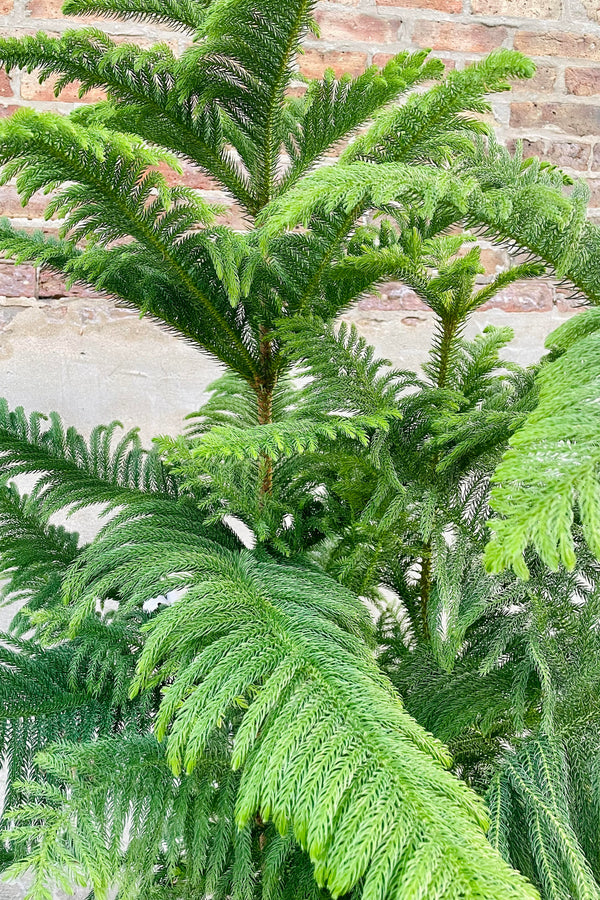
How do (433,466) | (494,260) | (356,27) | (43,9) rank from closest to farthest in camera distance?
(433,466) → (43,9) → (356,27) → (494,260)

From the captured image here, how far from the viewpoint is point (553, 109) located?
158cm

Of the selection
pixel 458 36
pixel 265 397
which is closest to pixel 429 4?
pixel 458 36

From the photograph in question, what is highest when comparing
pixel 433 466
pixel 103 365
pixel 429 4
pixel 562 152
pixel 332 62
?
pixel 429 4

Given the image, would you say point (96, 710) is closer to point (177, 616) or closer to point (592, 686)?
point (177, 616)

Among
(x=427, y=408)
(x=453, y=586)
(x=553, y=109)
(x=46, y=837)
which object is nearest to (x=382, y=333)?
(x=553, y=109)

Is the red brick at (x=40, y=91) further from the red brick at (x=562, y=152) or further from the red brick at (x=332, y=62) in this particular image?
the red brick at (x=562, y=152)

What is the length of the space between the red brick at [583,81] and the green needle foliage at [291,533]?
107 cm

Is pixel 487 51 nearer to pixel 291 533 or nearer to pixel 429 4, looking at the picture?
pixel 429 4

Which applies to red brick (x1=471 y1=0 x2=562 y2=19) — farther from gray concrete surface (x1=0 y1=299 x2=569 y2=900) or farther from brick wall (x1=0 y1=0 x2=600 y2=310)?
gray concrete surface (x1=0 y1=299 x2=569 y2=900)

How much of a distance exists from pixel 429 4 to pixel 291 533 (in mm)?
1341

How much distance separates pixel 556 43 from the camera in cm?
156

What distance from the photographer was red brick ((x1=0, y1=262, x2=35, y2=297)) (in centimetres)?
146

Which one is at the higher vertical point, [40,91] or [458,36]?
[458,36]

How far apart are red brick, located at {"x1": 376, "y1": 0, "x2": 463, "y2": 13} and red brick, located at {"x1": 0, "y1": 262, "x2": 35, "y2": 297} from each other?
0.95m
